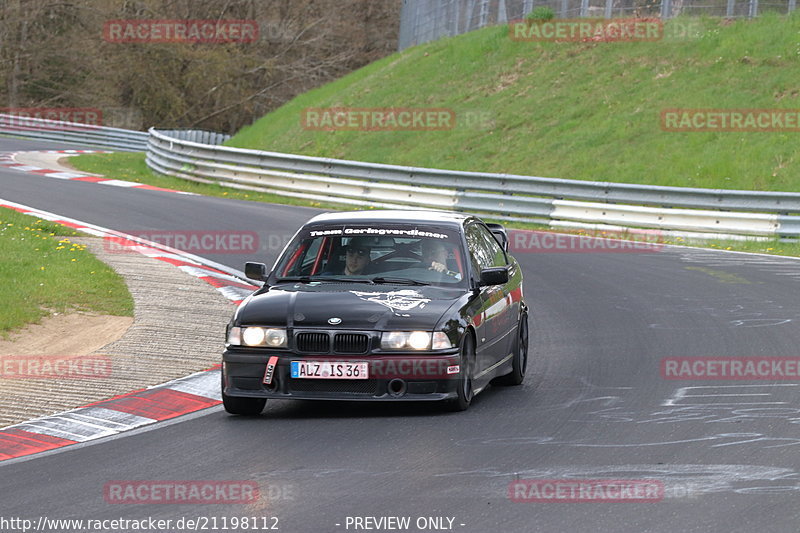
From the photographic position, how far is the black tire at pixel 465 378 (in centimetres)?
883

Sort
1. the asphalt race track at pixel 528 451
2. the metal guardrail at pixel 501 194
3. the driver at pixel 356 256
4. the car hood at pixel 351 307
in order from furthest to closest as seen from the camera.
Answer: the metal guardrail at pixel 501 194 → the driver at pixel 356 256 → the car hood at pixel 351 307 → the asphalt race track at pixel 528 451

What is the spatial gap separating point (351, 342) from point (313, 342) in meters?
0.27

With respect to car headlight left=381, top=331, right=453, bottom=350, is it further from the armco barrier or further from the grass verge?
the armco barrier

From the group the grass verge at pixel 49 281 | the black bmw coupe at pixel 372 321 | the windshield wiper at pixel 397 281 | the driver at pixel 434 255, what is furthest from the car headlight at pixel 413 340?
the grass verge at pixel 49 281

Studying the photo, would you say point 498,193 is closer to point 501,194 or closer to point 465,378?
point 501,194

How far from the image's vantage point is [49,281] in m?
13.9

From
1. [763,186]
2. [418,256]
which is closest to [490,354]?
[418,256]

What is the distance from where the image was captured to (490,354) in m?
9.60

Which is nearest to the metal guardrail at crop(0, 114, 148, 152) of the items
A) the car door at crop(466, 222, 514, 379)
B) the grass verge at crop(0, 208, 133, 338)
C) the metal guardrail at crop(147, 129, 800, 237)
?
the metal guardrail at crop(147, 129, 800, 237)

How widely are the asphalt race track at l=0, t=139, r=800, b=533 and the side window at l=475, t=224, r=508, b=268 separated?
1.00m

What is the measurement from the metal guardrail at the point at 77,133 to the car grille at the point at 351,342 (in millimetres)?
36967

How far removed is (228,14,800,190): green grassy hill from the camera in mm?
26562

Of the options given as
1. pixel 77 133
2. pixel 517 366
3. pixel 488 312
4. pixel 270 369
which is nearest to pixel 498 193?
pixel 517 366

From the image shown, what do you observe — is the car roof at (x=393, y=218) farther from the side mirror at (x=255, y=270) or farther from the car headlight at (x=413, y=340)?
the car headlight at (x=413, y=340)
